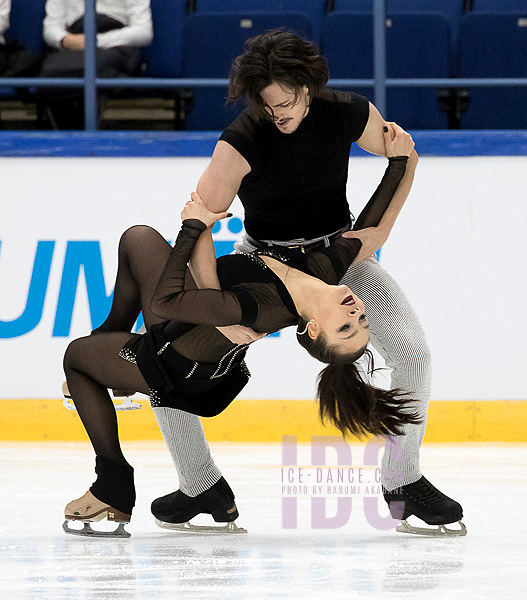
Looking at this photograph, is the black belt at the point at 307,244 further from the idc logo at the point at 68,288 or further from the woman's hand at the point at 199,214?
the idc logo at the point at 68,288

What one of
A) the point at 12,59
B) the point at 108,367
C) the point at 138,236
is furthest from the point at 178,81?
the point at 108,367

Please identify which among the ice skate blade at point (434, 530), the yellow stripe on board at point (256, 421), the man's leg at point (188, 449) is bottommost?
the yellow stripe on board at point (256, 421)

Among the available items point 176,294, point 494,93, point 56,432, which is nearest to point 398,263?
point 494,93

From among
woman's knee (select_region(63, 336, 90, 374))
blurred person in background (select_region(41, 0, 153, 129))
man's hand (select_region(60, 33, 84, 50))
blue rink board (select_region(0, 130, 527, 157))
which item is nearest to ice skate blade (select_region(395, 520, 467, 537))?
woman's knee (select_region(63, 336, 90, 374))

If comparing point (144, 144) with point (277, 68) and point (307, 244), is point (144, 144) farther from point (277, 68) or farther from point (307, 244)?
point (277, 68)

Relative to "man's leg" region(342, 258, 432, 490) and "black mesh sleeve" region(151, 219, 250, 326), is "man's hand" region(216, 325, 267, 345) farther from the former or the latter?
"man's leg" region(342, 258, 432, 490)

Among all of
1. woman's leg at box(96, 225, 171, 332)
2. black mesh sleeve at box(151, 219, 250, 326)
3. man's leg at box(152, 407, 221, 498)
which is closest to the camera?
black mesh sleeve at box(151, 219, 250, 326)

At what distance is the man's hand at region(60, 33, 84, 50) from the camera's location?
500 cm

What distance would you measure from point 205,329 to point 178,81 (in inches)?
93.8

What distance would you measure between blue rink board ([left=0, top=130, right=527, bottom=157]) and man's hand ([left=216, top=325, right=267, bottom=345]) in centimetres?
219

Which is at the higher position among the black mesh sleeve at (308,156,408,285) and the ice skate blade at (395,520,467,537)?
Result: the black mesh sleeve at (308,156,408,285)

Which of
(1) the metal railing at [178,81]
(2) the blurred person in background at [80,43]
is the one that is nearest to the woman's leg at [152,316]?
(1) the metal railing at [178,81]

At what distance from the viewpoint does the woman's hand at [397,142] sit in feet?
8.82

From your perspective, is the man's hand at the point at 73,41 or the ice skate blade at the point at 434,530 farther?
the man's hand at the point at 73,41
